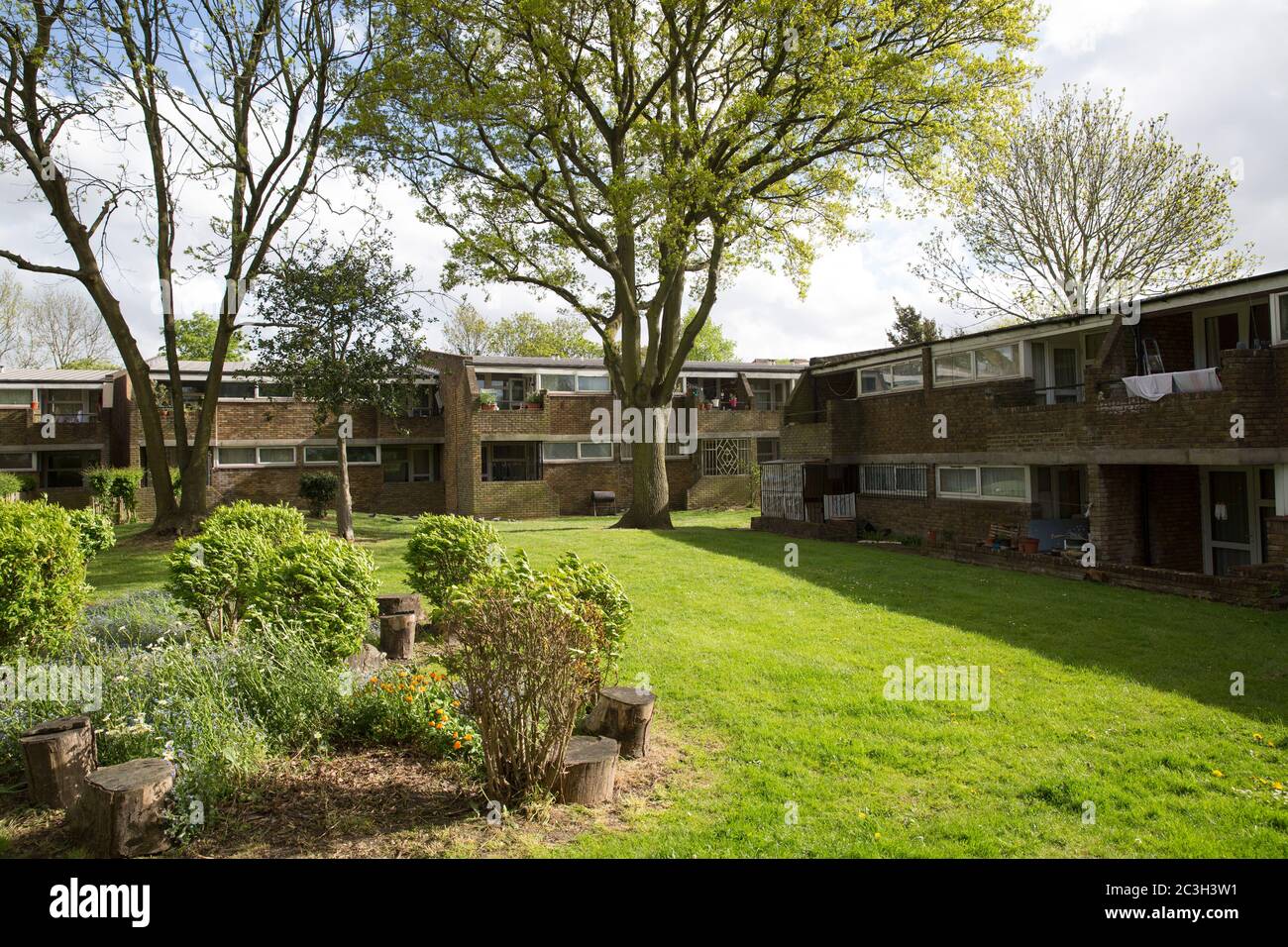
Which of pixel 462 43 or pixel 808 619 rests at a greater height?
pixel 462 43

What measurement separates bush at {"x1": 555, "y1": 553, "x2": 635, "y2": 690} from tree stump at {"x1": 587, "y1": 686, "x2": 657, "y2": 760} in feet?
2.05

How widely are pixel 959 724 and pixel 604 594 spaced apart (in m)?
3.14

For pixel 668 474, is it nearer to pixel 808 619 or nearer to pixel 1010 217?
pixel 1010 217

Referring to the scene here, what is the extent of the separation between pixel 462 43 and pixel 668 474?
59.8ft

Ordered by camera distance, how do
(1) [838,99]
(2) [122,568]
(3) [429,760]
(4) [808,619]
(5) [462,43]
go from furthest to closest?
(5) [462,43] → (1) [838,99] → (2) [122,568] → (4) [808,619] → (3) [429,760]

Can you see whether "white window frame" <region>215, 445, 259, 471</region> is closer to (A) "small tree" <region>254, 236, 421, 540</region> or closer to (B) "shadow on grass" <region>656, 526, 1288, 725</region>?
(A) "small tree" <region>254, 236, 421, 540</region>

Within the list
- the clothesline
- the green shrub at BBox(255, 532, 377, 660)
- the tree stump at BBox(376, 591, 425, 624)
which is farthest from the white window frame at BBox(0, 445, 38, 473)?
the clothesline

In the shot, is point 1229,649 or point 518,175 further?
point 518,175

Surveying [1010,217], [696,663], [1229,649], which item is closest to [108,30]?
[696,663]

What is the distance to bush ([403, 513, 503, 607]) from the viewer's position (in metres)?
9.70

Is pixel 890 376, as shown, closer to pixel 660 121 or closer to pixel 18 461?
pixel 660 121

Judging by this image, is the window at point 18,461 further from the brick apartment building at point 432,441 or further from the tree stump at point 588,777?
the tree stump at point 588,777

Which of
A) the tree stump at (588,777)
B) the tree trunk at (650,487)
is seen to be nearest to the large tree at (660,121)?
the tree trunk at (650,487)

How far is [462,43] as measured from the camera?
20.8 metres
